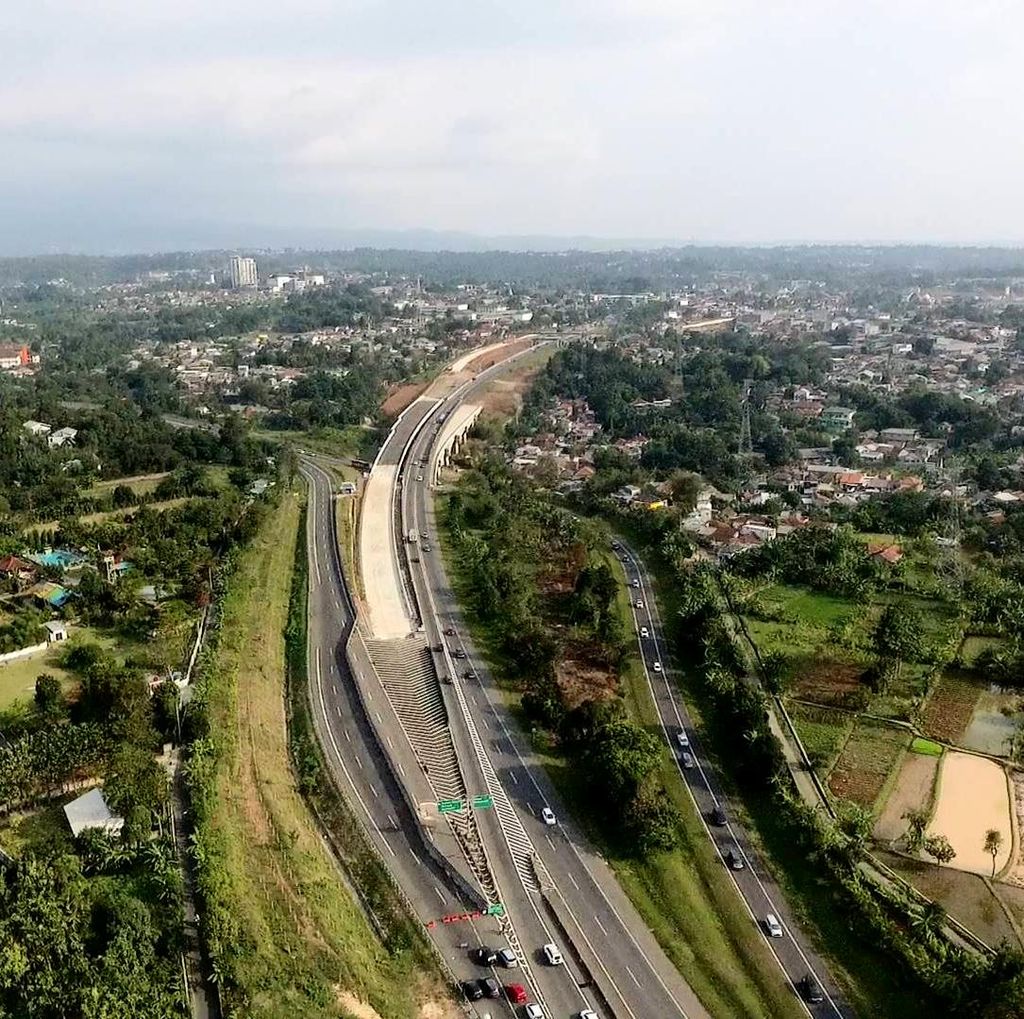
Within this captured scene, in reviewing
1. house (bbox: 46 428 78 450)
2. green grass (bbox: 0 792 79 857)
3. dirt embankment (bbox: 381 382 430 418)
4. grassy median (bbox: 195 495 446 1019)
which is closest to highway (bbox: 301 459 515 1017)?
grassy median (bbox: 195 495 446 1019)

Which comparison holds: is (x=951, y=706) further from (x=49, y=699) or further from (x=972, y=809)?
(x=49, y=699)

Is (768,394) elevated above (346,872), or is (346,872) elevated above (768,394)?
(768,394)

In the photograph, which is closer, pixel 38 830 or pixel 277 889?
pixel 277 889

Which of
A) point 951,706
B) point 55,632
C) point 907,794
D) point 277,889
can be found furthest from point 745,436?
point 277,889

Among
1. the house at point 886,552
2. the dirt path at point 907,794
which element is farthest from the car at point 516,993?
the house at point 886,552

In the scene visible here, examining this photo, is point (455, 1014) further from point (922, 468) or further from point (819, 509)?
point (922, 468)

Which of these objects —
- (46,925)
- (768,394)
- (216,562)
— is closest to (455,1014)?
(46,925)

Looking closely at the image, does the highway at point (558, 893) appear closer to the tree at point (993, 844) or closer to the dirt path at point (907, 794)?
the dirt path at point (907, 794)
